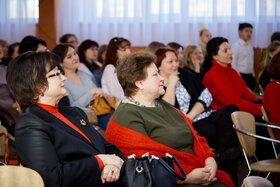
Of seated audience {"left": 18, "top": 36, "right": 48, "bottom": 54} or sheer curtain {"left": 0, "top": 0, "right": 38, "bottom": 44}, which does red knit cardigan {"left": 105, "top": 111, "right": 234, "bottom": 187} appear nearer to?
seated audience {"left": 18, "top": 36, "right": 48, "bottom": 54}

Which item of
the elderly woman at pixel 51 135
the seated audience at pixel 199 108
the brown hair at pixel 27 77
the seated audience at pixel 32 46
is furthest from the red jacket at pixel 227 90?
the brown hair at pixel 27 77

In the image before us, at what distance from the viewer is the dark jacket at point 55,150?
1.86m

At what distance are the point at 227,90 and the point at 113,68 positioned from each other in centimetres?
137

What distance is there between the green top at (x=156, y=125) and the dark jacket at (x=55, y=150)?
0.32 m

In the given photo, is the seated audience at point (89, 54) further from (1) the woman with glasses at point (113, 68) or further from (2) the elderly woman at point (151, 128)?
(2) the elderly woman at point (151, 128)

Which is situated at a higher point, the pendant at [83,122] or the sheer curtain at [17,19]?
A: the sheer curtain at [17,19]

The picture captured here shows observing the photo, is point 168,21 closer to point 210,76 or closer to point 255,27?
point 255,27

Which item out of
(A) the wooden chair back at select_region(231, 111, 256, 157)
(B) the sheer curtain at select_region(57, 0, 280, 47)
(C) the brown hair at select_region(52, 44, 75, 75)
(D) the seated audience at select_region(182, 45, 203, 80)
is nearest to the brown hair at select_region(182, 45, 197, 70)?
(D) the seated audience at select_region(182, 45, 203, 80)

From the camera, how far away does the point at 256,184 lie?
1.60m

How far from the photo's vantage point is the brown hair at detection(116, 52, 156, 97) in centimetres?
257

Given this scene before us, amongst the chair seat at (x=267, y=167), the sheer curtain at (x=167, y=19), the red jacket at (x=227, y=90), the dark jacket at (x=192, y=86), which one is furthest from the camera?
the sheer curtain at (x=167, y=19)

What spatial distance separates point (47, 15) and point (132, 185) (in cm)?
609

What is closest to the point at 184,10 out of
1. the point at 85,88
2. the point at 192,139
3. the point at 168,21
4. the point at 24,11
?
the point at 168,21

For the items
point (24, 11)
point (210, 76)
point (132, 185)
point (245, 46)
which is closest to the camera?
point (132, 185)
